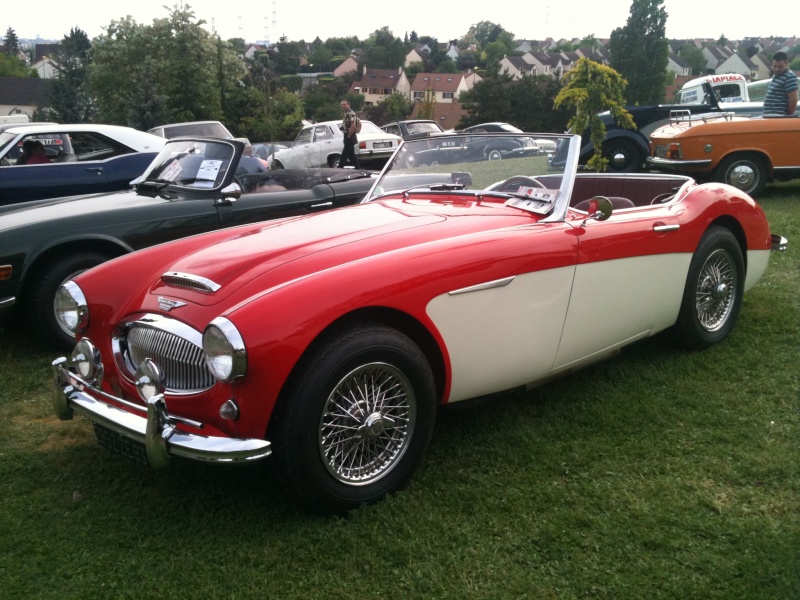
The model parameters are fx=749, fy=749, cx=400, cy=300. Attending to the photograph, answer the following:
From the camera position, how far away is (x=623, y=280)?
3.87 metres

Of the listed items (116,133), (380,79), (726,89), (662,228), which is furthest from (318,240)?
(380,79)

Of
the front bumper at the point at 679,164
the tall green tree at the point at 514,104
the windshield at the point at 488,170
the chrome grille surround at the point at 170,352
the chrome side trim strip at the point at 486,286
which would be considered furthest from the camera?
the tall green tree at the point at 514,104

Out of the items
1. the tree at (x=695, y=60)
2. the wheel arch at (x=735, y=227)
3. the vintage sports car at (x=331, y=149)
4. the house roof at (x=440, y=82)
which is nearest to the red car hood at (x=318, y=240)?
the wheel arch at (x=735, y=227)

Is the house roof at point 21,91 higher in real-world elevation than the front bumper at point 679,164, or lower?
lower

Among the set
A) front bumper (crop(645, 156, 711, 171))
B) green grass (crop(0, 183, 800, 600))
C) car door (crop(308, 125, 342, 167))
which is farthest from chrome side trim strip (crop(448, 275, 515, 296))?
car door (crop(308, 125, 342, 167))

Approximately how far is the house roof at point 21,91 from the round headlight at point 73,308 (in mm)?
69644

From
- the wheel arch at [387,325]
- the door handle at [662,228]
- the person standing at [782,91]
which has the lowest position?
the wheel arch at [387,325]

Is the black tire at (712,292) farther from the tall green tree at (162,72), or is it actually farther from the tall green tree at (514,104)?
the tall green tree at (514,104)

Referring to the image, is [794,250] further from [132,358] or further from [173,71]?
[173,71]

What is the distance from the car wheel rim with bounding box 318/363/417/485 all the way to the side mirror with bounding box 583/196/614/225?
1413 mm

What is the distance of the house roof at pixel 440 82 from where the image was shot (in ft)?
315

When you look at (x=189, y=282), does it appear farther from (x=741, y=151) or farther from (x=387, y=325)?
(x=741, y=151)

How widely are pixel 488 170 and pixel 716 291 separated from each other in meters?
1.67

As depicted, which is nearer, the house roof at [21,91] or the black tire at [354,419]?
the black tire at [354,419]
